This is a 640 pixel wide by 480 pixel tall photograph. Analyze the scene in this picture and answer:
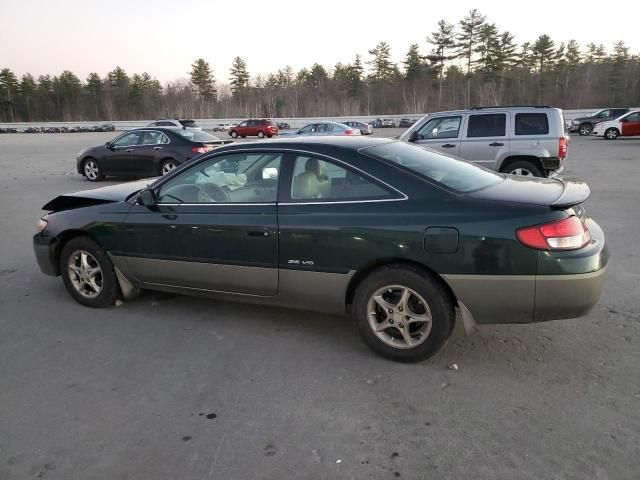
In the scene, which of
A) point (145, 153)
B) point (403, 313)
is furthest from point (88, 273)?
point (145, 153)

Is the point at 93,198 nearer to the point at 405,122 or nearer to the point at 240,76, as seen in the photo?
the point at 405,122

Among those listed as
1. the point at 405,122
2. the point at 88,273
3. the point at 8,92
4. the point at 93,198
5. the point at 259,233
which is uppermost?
the point at 8,92

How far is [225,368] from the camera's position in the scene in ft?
11.8

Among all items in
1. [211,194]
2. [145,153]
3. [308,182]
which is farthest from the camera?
[145,153]

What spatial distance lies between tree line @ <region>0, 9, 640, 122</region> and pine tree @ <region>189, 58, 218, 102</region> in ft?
0.59

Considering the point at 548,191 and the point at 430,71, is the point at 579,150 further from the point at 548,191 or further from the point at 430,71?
the point at 430,71

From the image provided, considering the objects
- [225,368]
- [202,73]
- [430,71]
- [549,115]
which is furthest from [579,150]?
[202,73]

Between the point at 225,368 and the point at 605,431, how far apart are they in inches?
92.9

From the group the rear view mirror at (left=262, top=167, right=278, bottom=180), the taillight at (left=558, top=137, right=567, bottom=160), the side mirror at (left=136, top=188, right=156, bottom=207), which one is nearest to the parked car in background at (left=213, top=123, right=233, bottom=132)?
the taillight at (left=558, top=137, right=567, bottom=160)

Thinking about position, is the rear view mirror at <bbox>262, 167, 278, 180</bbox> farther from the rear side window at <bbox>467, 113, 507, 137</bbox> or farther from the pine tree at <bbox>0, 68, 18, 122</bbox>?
the pine tree at <bbox>0, 68, 18, 122</bbox>

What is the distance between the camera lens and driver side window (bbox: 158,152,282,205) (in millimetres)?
4047

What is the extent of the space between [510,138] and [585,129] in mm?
28059

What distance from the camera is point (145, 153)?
13758 millimetres

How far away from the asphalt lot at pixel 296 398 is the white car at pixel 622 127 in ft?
88.4
